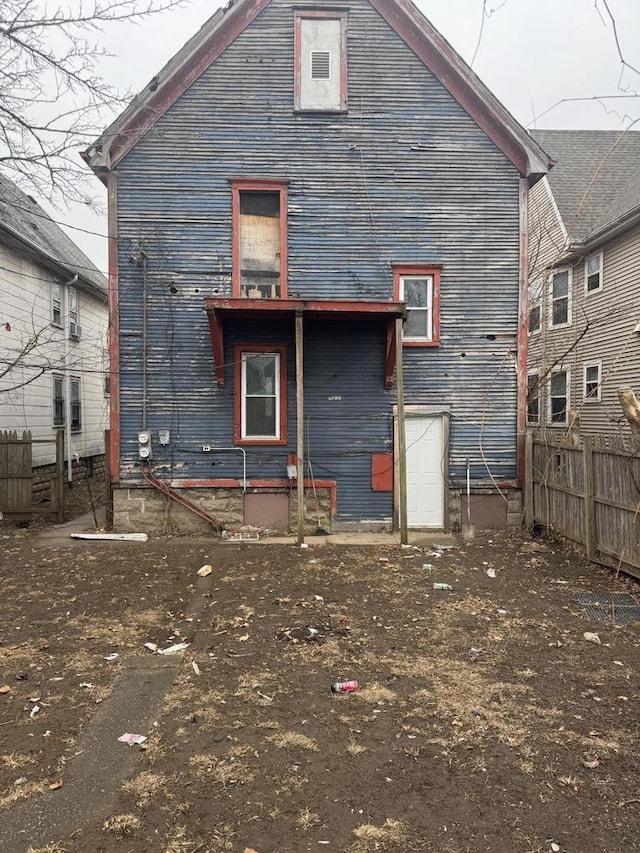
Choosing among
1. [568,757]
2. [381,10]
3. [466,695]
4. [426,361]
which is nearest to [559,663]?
[466,695]

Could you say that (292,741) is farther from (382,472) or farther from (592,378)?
(592,378)

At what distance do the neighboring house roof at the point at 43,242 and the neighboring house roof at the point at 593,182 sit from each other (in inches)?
515

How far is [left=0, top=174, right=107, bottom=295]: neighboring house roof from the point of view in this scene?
1206cm

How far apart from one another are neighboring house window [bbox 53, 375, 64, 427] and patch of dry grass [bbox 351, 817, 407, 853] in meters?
15.0

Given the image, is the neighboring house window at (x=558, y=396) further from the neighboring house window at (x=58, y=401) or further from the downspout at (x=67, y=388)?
the neighboring house window at (x=58, y=401)

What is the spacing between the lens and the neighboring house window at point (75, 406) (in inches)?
650

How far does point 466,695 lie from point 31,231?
1567 cm

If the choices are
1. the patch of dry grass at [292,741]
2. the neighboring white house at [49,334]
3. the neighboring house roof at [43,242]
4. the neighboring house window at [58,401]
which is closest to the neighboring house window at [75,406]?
the neighboring white house at [49,334]

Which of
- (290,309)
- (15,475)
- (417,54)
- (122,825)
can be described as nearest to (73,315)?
(15,475)

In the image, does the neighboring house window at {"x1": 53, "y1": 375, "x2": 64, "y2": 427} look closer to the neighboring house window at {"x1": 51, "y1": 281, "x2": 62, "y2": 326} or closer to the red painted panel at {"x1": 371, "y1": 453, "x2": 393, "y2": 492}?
the neighboring house window at {"x1": 51, "y1": 281, "x2": 62, "y2": 326}

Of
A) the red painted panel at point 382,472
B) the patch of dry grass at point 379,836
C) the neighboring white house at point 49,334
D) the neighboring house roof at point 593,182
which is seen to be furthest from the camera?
the neighboring house roof at point 593,182

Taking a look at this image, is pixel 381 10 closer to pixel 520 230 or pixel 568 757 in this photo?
pixel 520 230

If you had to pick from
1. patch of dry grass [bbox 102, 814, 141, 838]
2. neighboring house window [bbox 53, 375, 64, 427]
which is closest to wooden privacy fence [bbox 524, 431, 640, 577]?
patch of dry grass [bbox 102, 814, 141, 838]

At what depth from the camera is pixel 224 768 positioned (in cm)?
307
